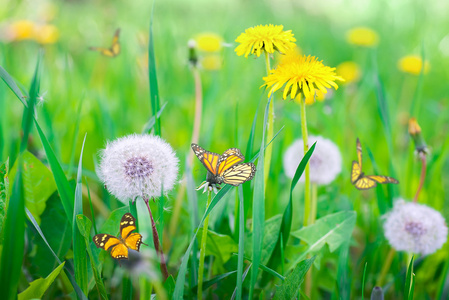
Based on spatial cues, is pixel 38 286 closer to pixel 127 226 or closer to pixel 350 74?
pixel 127 226

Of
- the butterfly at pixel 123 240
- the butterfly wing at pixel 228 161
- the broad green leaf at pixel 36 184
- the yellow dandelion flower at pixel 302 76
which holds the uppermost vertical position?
the yellow dandelion flower at pixel 302 76

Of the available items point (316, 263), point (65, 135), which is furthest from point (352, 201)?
point (65, 135)

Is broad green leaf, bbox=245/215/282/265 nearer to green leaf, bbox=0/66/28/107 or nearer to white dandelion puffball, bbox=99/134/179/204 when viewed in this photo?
white dandelion puffball, bbox=99/134/179/204

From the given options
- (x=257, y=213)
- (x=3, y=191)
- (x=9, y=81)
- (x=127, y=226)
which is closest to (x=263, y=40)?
(x=257, y=213)

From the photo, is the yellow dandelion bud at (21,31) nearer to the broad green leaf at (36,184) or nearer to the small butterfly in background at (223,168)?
the broad green leaf at (36,184)

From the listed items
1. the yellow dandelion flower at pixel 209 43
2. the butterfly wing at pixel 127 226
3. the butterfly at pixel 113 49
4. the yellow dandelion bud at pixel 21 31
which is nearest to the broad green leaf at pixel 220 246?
the butterfly wing at pixel 127 226

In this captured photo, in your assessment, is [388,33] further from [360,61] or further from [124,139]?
[124,139]
